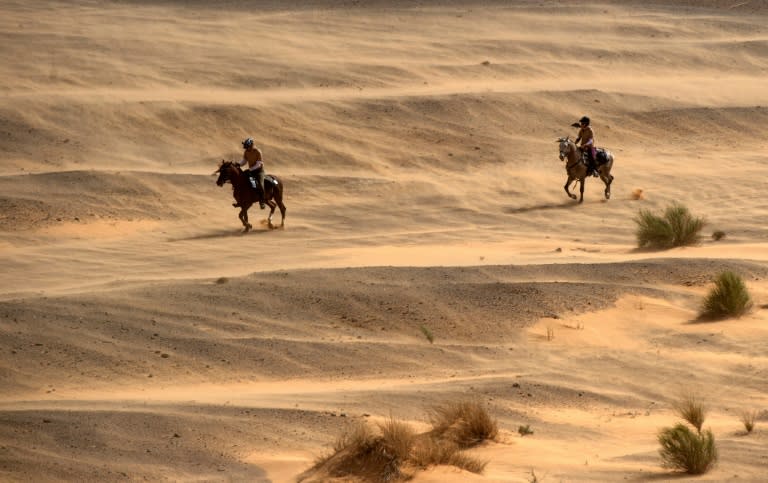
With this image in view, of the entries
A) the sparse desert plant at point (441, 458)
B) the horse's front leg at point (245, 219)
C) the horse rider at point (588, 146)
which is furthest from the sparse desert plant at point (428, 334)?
the horse rider at point (588, 146)

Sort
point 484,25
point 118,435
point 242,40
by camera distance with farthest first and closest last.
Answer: point 484,25
point 242,40
point 118,435

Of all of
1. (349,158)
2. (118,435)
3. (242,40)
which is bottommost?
(118,435)

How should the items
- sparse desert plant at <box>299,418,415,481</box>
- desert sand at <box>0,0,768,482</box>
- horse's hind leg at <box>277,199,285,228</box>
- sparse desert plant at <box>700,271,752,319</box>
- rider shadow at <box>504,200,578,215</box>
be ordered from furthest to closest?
rider shadow at <box>504,200,578,215</box> → horse's hind leg at <box>277,199,285,228</box> → sparse desert plant at <box>700,271,752,319</box> → desert sand at <box>0,0,768,482</box> → sparse desert plant at <box>299,418,415,481</box>

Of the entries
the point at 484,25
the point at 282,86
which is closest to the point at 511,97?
the point at 282,86

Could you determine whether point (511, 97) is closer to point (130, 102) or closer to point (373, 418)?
point (130, 102)

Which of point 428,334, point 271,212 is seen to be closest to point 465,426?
point 428,334

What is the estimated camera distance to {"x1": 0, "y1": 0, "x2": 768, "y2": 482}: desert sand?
49.6 feet

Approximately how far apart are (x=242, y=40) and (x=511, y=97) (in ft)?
29.1

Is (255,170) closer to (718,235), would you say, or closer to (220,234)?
(220,234)

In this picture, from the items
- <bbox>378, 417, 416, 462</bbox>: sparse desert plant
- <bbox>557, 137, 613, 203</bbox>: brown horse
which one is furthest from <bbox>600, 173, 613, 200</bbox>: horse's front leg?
→ <bbox>378, 417, 416, 462</bbox>: sparse desert plant

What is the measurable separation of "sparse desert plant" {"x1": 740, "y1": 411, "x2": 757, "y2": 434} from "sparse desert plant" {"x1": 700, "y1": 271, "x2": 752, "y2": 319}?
14.8ft

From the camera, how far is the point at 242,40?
43.1 metres

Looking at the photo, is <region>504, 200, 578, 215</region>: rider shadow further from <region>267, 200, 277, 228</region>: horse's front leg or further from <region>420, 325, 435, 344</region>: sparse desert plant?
<region>420, 325, 435, 344</region>: sparse desert plant

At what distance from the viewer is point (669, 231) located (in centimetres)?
2517
